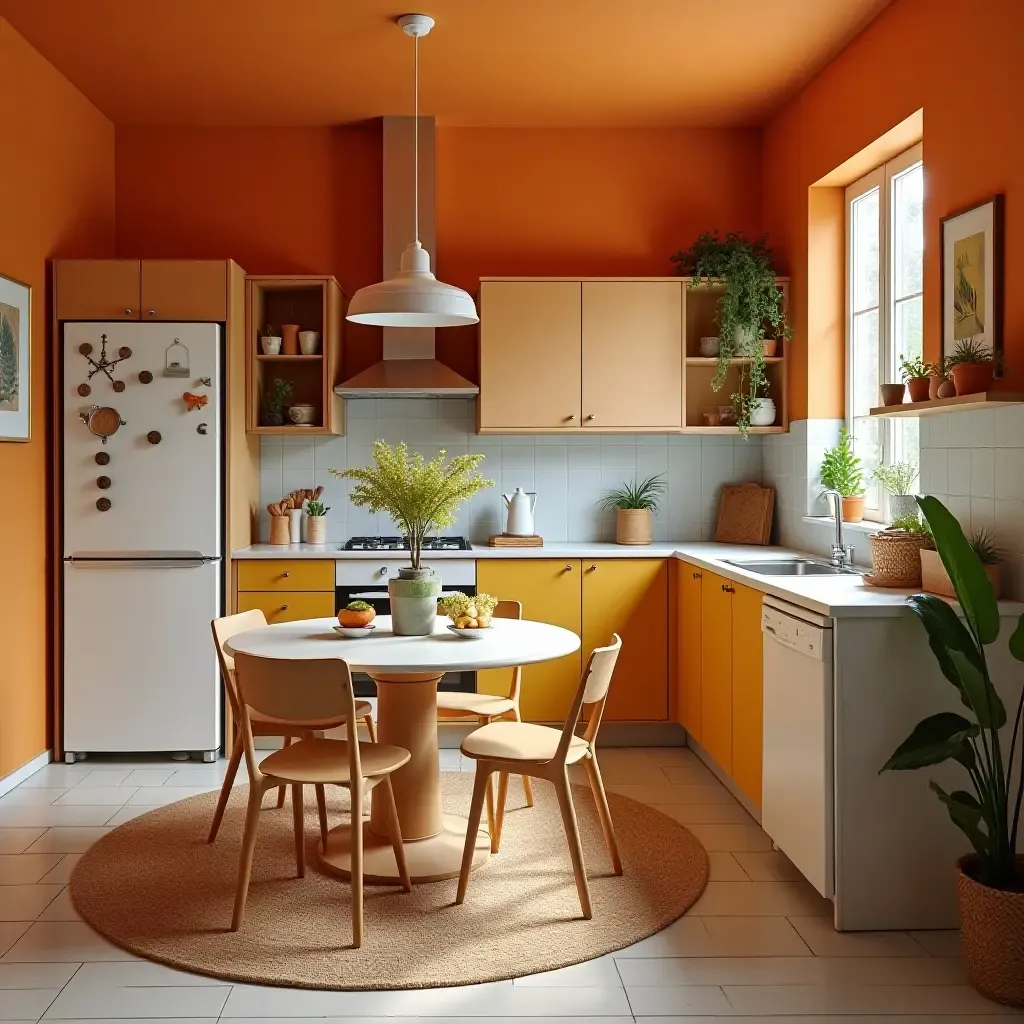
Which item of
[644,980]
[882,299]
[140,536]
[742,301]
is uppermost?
[742,301]

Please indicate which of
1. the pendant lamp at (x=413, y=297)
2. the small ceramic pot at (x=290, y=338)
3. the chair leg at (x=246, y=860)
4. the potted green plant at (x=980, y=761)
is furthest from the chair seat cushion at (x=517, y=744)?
the small ceramic pot at (x=290, y=338)

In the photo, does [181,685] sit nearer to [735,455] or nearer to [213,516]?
[213,516]

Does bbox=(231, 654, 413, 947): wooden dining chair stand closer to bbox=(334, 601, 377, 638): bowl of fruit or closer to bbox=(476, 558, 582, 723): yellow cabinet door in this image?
bbox=(334, 601, 377, 638): bowl of fruit

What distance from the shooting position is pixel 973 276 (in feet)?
11.1

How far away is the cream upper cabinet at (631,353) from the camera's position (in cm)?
514

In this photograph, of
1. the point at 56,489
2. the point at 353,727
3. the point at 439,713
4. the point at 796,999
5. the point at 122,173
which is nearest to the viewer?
the point at 796,999

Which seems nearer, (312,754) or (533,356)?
(312,754)

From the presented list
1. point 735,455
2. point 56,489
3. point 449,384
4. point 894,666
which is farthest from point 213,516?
point 894,666

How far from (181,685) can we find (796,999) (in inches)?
120

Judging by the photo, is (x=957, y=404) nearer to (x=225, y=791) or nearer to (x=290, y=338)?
(x=225, y=791)

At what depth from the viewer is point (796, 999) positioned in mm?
2609

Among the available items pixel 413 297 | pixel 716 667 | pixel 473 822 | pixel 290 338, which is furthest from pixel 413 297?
pixel 716 667

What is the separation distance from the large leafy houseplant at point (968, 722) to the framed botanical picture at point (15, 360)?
11.1ft

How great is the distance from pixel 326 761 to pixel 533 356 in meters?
2.57
